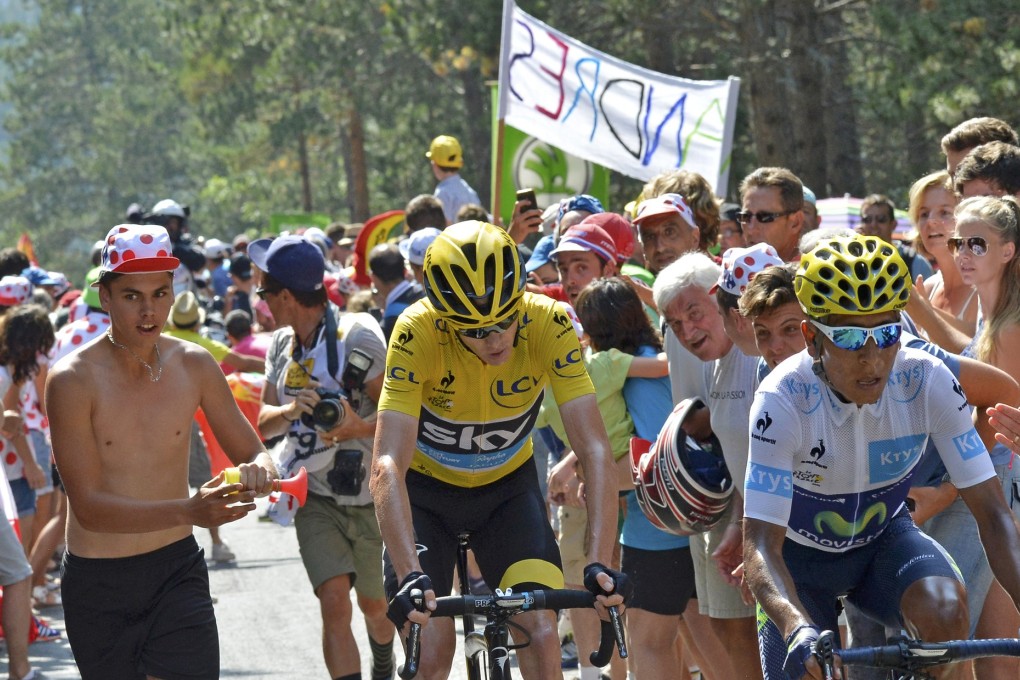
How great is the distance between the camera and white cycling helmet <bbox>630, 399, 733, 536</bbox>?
19.1ft

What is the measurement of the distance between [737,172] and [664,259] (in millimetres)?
17463

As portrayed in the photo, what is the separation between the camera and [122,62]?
78.8m

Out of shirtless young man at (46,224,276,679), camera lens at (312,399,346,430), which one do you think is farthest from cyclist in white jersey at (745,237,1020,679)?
camera lens at (312,399,346,430)

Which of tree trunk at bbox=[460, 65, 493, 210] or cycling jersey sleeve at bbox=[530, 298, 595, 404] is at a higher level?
tree trunk at bbox=[460, 65, 493, 210]

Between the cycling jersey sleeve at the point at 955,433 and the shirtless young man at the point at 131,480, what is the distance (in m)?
2.19

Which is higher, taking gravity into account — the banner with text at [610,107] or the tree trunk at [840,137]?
the tree trunk at [840,137]

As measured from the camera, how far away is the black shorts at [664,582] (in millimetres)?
6594

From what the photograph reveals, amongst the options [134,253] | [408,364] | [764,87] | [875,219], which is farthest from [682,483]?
[764,87]

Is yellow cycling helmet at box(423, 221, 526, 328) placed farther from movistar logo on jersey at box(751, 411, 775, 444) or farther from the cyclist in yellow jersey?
movistar logo on jersey at box(751, 411, 775, 444)

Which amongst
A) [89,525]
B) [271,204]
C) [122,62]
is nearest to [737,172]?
[89,525]

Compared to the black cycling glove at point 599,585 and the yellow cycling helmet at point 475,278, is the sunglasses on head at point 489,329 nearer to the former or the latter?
the yellow cycling helmet at point 475,278

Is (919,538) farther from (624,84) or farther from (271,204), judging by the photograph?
(271,204)

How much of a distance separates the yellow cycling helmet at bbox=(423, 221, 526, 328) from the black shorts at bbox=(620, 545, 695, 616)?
2.16 meters

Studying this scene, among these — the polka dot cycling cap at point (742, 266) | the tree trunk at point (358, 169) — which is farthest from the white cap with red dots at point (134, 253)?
the tree trunk at point (358, 169)
